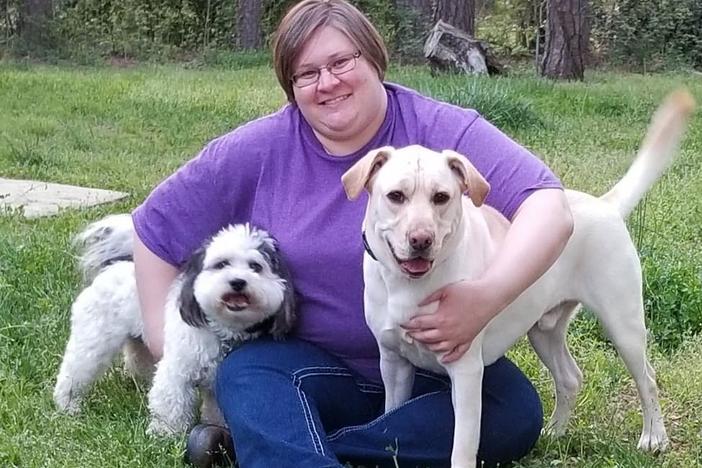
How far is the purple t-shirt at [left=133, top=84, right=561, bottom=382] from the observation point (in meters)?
2.99

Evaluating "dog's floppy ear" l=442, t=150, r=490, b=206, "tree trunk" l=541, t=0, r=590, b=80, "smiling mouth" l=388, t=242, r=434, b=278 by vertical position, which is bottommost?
"tree trunk" l=541, t=0, r=590, b=80

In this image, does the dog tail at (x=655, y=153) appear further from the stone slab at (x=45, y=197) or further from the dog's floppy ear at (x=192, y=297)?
the stone slab at (x=45, y=197)

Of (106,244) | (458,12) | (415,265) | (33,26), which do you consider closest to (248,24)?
(33,26)

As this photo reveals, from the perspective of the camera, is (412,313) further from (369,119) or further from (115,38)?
(115,38)

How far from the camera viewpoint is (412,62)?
671 inches

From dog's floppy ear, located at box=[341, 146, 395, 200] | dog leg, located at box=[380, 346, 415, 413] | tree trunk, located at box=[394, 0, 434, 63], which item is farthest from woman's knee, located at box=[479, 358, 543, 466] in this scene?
tree trunk, located at box=[394, 0, 434, 63]

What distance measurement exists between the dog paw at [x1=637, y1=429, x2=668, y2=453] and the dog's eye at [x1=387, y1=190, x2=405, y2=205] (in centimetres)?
125

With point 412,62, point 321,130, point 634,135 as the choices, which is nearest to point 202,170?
point 321,130

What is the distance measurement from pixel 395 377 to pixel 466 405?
0.31 metres

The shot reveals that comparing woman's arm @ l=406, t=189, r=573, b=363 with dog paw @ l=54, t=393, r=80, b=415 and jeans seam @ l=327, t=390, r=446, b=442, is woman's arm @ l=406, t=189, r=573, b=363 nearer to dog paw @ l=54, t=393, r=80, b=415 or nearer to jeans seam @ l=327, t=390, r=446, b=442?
jeans seam @ l=327, t=390, r=446, b=442

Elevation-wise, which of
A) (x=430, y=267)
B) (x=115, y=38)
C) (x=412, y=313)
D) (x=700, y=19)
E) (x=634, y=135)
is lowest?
(x=115, y=38)

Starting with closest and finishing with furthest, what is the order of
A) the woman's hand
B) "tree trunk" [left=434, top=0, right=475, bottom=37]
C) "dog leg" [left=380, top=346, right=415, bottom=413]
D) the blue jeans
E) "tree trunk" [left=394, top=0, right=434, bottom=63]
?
the woman's hand → the blue jeans → "dog leg" [left=380, top=346, right=415, bottom=413] → "tree trunk" [left=434, top=0, right=475, bottom=37] → "tree trunk" [left=394, top=0, right=434, bottom=63]

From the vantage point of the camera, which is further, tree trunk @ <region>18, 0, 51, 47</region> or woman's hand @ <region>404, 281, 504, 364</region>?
tree trunk @ <region>18, 0, 51, 47</region>

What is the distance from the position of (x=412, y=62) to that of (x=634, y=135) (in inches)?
347
